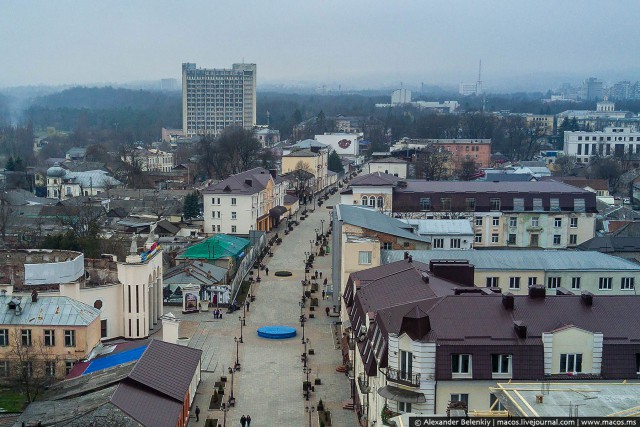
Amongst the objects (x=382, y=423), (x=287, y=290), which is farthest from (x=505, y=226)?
(x=382, y=423)

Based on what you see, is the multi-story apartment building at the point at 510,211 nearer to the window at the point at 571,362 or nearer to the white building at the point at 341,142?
the window at the point at 571,362

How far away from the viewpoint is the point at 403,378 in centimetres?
1758

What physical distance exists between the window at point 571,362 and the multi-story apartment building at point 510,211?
2388 centimetres

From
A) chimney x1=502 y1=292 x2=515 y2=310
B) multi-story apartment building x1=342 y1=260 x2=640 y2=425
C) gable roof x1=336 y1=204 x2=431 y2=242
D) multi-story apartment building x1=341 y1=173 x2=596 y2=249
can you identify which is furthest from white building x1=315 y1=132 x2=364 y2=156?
chimney x1=502 y1=292 x2=515 y2=310

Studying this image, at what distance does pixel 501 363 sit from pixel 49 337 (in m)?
13.0

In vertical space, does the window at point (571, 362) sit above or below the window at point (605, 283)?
above

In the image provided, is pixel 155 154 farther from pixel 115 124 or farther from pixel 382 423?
pixel 382 423

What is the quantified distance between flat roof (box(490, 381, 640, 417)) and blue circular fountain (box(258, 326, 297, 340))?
17.0 metres

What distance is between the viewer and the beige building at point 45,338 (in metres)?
24.2

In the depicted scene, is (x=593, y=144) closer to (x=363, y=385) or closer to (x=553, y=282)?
(x=553, y=282)

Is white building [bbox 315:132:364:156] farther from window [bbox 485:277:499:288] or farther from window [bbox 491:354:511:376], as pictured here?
window [bbox 491:354:511:376]

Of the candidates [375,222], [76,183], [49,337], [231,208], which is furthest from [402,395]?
[76,183]

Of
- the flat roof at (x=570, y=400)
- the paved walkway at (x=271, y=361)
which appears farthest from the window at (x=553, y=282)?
the flat roof at (x=570, y=400)

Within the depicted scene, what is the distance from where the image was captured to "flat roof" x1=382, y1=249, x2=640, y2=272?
1138 inches
